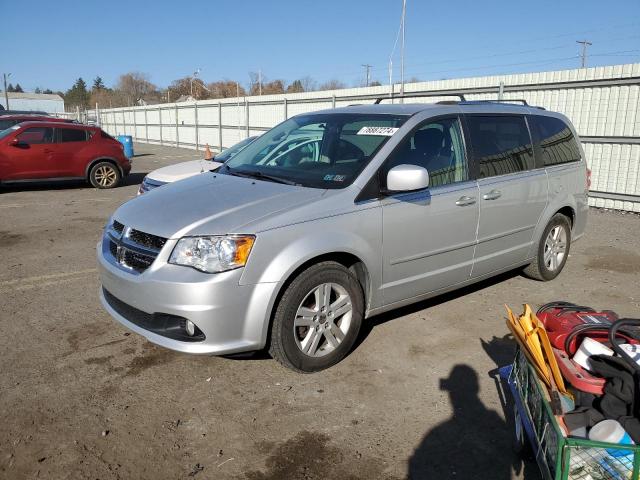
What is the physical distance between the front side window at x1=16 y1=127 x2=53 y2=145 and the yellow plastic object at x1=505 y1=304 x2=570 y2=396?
1201cm

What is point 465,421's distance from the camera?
3.01m

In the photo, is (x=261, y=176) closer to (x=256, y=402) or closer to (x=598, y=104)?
(x=256, y=402)

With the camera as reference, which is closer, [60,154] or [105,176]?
[60,154]

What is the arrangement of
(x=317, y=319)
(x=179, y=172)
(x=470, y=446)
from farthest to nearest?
(x=179, y=172) → (x=317, y=319) → (x=470, y=446)

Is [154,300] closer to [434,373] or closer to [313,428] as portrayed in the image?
[313,428]

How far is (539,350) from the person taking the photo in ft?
8.04

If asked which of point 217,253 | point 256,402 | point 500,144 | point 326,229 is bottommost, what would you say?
point 256,402

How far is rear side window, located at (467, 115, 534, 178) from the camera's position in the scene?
4410 millimetres

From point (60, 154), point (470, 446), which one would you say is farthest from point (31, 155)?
point (470, 446)

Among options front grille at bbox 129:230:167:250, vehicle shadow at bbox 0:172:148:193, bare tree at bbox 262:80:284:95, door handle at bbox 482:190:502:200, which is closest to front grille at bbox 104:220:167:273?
front grille at bbox 129:230:167:250

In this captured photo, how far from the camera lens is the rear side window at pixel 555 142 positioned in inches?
202

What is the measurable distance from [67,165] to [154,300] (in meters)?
10.4

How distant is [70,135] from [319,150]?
1004 centimetres

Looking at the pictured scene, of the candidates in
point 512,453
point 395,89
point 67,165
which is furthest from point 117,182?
point 512,453
